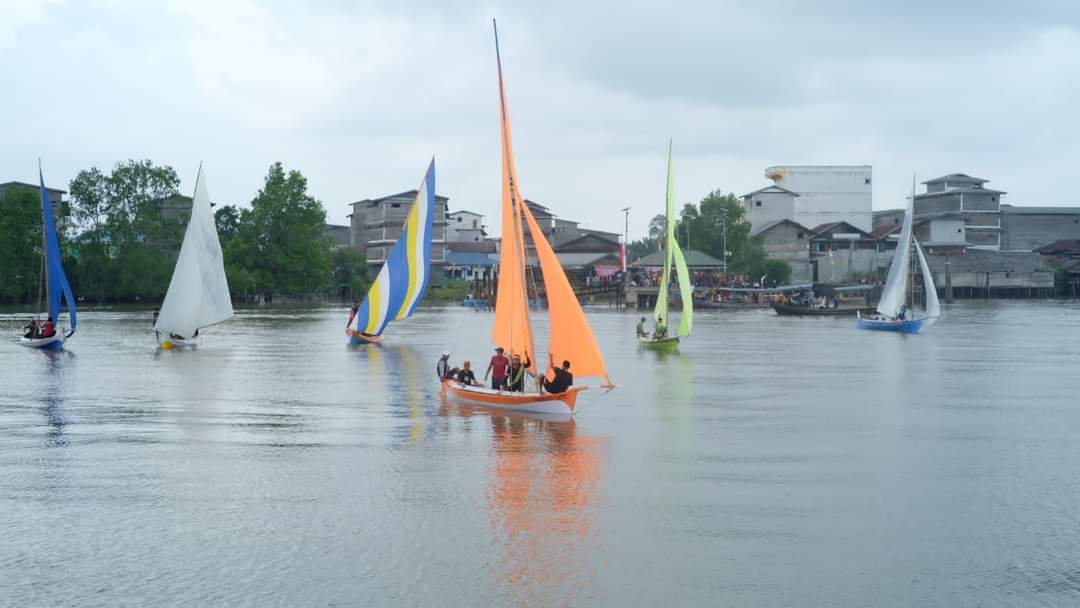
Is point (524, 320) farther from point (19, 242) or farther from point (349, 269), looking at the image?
point (349, 269)

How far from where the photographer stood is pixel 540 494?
1877 cm

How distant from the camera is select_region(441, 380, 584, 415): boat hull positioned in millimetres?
26020

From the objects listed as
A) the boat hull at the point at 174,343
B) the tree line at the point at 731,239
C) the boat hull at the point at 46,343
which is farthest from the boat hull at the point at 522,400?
→ the tree line at the point at 731,239

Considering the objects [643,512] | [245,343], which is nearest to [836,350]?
[245,343]

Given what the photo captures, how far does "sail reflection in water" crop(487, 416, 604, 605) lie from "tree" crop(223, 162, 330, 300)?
84923 mm

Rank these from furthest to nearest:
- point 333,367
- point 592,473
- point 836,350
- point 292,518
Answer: point 836,350 → point 333,367 → point 592,473 → point 292,518

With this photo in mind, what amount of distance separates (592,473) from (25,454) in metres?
11.6

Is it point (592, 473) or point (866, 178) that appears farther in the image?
point (866, 178)

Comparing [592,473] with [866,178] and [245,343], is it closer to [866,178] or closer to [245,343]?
[245,343]

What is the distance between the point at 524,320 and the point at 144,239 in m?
84.7

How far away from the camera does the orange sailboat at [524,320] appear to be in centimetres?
2625

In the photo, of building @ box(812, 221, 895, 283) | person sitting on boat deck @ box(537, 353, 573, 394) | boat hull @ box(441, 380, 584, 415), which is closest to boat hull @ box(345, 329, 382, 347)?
boat hull @ box(441, 380, 584, 415)

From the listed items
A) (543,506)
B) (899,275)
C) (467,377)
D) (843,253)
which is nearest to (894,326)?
(899,275)

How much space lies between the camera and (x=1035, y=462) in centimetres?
2202
